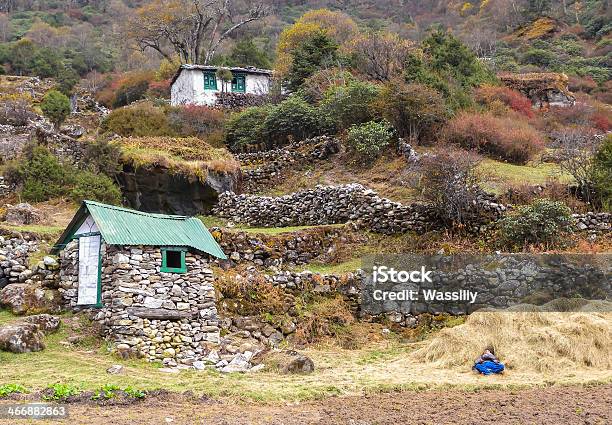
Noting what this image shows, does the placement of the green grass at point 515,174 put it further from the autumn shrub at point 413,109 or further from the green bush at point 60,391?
the green bush at point 60,391

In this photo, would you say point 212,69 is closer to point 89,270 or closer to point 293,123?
point 293,123

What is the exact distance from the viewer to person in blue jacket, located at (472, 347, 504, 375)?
460 inches

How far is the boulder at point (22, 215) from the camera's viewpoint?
18.3 meters

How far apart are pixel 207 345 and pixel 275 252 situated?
5165mm

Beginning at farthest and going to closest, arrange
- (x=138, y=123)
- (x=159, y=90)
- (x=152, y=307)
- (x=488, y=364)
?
(x=159, y=90), (x=138, y=123), (x=152, y=307), (x=488, y=364)

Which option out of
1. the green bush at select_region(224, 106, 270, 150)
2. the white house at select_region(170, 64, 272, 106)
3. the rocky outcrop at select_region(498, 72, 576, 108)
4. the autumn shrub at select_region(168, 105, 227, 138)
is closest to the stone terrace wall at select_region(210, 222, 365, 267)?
the green bush at select_region(224, 106, 270, 150)

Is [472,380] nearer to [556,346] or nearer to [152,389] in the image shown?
[556,346]

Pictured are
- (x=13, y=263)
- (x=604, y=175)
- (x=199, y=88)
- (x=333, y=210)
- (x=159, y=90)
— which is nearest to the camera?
(x=13, y=263)

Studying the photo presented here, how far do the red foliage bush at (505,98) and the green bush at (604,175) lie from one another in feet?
37.3

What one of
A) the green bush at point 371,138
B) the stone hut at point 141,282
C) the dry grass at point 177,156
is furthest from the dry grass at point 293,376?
the green bush at point 371,138

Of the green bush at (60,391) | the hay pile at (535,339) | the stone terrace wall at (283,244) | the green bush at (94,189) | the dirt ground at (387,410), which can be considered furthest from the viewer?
the green bush at (94,189)

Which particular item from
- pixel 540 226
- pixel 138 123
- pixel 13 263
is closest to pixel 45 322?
pixel 13 263

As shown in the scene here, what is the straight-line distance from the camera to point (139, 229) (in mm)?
14023

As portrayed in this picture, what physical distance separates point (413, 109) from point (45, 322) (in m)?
16.0
